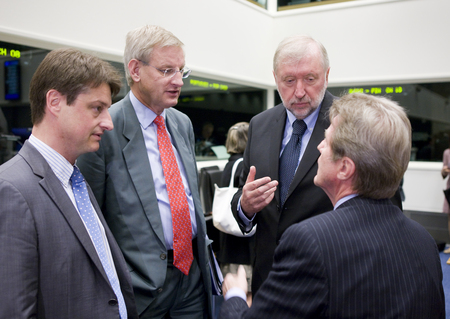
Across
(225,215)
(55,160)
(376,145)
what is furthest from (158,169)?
(225,215)

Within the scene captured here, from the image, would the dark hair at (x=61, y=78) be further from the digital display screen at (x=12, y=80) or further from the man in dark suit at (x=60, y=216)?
the digital display screen at (x=12, y=80)

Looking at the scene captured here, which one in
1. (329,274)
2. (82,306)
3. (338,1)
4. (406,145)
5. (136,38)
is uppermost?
(338,1)

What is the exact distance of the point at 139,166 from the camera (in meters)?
1.64

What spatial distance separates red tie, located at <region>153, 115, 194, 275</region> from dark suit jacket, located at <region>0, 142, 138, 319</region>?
0.50 metres

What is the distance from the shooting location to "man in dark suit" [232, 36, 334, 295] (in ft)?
5.44

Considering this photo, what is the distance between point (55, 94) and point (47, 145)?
0.54 ft

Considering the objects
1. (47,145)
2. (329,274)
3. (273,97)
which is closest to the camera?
(329,274)

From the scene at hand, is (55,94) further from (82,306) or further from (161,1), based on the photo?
(161,1)

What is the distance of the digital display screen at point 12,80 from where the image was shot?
346 cm

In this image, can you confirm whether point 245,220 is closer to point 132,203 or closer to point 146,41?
point 132,203

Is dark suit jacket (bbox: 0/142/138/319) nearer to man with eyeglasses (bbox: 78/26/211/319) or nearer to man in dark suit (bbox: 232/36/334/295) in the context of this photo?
man with eyeglasses (bbox: 78/26/211/319)

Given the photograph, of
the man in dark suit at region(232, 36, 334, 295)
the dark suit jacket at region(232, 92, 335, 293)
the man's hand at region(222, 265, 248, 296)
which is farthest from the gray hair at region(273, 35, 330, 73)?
the man's hand at region(222, 265, 248, 296)

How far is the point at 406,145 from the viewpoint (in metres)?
1.08

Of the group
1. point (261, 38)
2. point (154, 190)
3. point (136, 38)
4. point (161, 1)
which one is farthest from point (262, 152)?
point (261, 38)
